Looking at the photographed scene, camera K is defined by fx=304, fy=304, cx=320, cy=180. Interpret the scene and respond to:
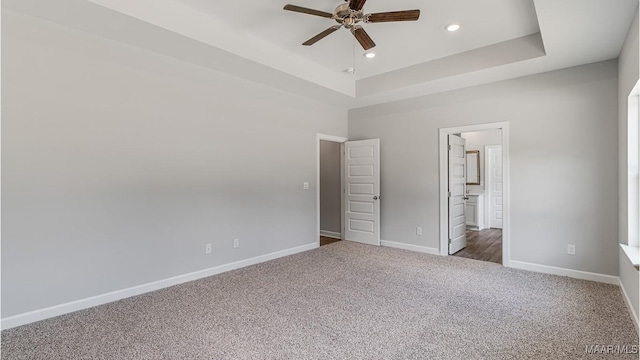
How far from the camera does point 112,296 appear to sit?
306 cm

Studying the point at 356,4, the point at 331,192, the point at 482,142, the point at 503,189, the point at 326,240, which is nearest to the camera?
the point at 356,4

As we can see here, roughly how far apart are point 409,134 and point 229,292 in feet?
12.2

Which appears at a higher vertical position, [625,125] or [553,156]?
[625,125]

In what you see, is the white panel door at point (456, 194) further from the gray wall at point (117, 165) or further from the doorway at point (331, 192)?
the gray wall at point (117, 165)

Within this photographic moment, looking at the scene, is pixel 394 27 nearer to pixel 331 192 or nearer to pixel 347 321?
pixel 347 321

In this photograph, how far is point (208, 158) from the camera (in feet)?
12.7

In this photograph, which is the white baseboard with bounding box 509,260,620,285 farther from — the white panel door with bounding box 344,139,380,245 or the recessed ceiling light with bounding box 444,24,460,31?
the recessed ceiling light with bounding box 444,24,460,31

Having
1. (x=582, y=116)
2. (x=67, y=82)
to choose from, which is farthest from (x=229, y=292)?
(x=582, y=116)

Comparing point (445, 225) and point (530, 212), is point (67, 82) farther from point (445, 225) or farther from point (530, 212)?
point (530, 212)

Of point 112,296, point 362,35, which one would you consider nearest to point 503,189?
point 362,35

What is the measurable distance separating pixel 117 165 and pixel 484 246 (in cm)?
573

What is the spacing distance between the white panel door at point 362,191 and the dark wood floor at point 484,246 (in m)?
1.50

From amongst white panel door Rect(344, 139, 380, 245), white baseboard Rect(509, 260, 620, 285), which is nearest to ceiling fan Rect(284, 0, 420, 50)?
white panel door Rect(344, 139, 380, 245)

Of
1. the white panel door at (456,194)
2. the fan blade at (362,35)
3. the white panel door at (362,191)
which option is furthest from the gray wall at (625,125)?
the white panel door at (362,191)
